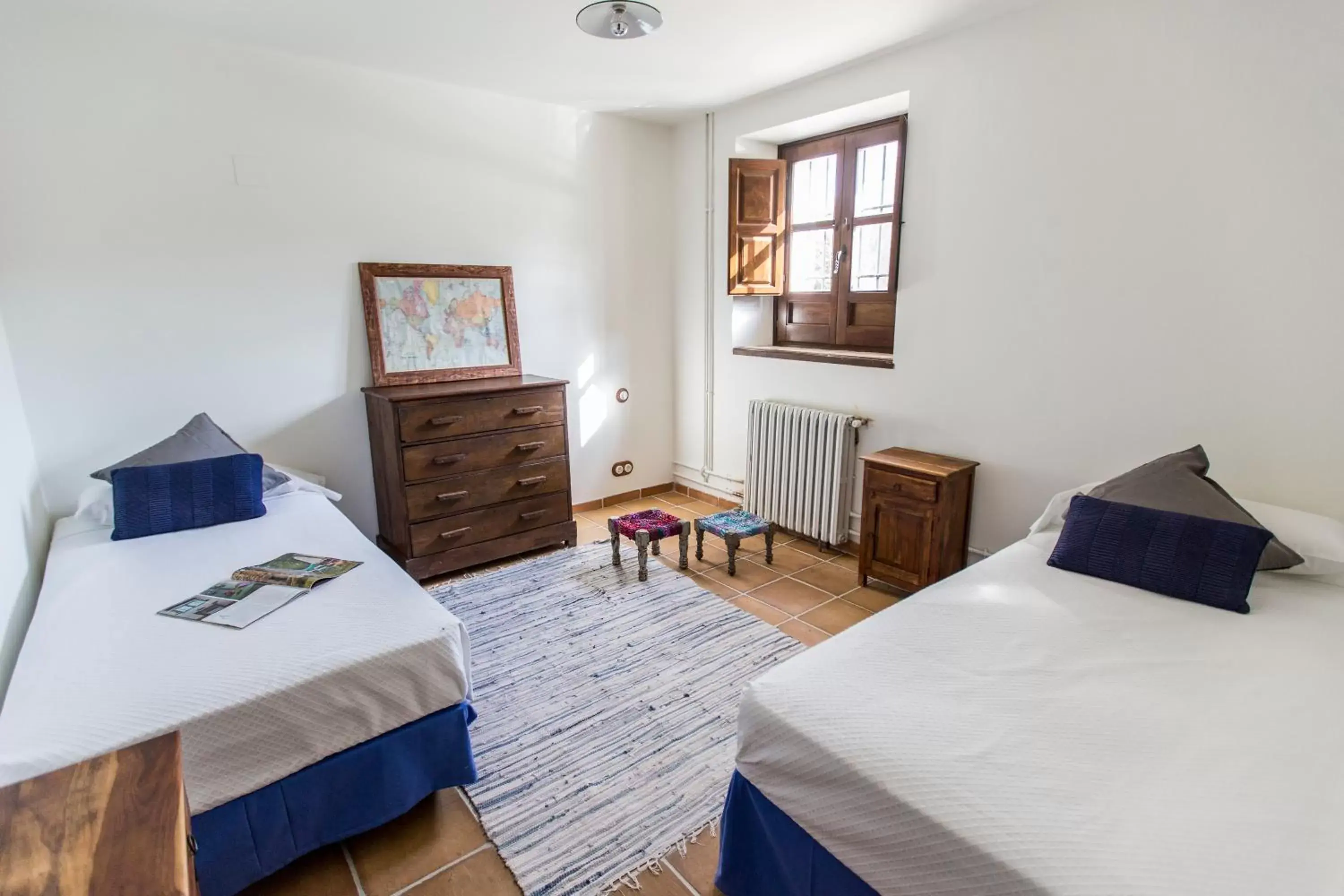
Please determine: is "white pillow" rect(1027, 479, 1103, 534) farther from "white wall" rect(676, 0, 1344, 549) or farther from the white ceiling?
the white ceiling

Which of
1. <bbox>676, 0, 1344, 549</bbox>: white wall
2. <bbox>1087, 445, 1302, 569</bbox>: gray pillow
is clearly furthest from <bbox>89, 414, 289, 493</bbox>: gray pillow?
<bbox>1087, 445, 1302, 569</bbox>: gray pillow

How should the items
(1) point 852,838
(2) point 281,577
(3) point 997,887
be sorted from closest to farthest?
(3) point 997,887 → (1) point 852,838 → (2) point 281,577

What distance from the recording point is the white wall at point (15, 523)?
5.96 ft

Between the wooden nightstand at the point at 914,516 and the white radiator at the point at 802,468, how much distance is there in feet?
1.05

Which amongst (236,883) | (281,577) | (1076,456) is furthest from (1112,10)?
(236,883)

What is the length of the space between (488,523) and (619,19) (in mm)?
2315

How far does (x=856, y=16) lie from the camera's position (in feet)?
8.35

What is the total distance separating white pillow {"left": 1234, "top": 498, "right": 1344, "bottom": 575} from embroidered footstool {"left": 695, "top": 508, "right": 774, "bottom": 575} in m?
1.89

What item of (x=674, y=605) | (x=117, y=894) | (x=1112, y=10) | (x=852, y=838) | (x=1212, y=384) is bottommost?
(x=674, y=605)

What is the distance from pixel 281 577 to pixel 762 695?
152 centimetres

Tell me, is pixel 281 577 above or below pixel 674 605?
above

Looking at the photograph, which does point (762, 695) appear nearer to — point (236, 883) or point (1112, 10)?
point (236, 883)

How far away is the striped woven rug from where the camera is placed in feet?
5.60

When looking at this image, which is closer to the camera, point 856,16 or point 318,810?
point 318,810
